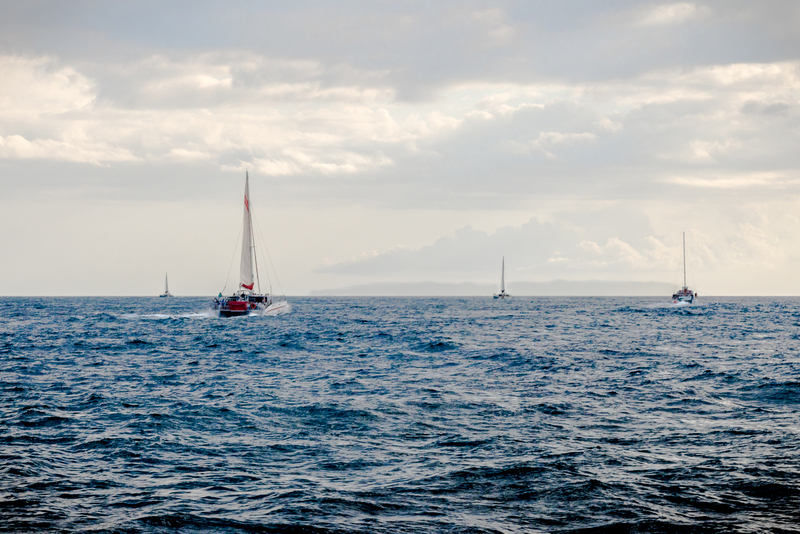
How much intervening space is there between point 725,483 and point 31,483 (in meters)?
14.4

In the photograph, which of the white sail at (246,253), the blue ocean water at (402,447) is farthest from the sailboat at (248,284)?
the blue ocean water at (402,447)

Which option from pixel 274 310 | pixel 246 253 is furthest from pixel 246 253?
pixel 274 310

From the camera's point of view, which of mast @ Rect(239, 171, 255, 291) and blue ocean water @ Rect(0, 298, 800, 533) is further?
mast @ Rect(239, 171, 255, 291)

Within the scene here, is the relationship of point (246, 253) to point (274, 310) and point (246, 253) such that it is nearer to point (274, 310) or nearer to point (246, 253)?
point (246, 253)

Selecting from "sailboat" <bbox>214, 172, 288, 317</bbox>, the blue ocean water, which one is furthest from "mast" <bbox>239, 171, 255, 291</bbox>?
the blue ocean water

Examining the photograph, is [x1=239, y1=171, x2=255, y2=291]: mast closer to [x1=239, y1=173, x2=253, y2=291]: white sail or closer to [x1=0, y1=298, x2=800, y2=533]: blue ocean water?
[x1=239, y1=173, x2=253, y2=291]: white sail

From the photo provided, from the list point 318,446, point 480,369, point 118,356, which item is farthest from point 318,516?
point 118,356

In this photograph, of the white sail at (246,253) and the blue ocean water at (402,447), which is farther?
the white sail at (246,253)

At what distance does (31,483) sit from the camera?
539 inches

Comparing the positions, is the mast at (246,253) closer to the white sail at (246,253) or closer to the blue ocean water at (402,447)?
the white sail at (246,253)

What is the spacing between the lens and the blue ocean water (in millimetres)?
11828

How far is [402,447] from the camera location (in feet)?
56.5

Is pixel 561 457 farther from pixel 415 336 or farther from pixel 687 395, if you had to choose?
pixel 415 336

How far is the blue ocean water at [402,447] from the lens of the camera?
466 inches
